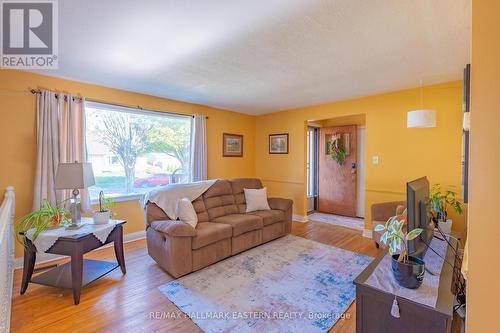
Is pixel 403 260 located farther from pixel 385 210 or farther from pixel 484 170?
pixel 385 210

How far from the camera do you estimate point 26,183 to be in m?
2.83

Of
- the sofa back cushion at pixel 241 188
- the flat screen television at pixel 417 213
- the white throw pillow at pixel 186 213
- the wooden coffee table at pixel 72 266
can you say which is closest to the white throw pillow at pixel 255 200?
the sofa back cushion at pixel 241 188

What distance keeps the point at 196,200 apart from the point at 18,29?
2.43 meters

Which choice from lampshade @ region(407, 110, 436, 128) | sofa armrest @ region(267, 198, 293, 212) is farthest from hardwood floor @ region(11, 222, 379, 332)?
lampshade @ region(407, 110, 436, 128)

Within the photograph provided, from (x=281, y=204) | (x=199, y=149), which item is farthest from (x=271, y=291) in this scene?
(x=199, y=149)

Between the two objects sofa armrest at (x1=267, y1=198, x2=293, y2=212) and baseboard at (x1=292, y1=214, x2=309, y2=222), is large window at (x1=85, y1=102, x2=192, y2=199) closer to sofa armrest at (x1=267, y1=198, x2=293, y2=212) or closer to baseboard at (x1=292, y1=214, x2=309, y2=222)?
sofa armrest at (x1=267, y1=198, x2=293, y2=212)

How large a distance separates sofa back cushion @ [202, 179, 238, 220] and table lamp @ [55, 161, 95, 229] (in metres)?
1.49

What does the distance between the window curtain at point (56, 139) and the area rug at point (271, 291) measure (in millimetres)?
1928

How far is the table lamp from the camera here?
233 centimetres

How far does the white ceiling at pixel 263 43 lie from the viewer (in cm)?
165

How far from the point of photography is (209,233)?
9.02 ft

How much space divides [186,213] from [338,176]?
3772 mm

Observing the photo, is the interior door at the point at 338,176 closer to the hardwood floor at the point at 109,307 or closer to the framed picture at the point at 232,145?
the framed picture at the point at 232,145

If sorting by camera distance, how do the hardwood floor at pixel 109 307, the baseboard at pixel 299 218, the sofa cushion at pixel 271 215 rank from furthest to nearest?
the baseboard at pixel 299 218, the sofa cushion at pixel 271 215, the hardwood floor at pixel 109 307
